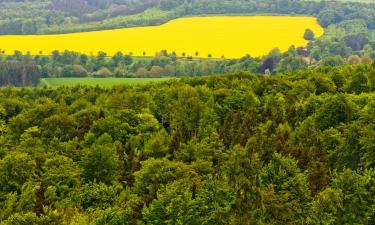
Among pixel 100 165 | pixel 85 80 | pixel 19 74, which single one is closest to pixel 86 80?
pixel 85 80

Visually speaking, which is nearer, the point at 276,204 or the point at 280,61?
the point at 276,204

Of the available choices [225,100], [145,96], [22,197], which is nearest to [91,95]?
[145,96]

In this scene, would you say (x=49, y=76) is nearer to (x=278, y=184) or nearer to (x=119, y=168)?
(x=119, y=168)

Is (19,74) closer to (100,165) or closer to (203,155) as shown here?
(100,165)

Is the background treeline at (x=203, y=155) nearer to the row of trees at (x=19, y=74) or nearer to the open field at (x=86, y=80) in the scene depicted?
the open field at (x=86, y=80)

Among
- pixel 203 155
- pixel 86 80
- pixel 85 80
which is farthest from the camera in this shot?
pixel 85 80

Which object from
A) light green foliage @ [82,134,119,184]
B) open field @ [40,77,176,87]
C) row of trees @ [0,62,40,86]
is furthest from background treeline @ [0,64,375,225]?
row of trees @ [0,62,40,86]

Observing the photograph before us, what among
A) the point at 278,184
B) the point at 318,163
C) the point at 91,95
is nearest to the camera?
the point at 278,184

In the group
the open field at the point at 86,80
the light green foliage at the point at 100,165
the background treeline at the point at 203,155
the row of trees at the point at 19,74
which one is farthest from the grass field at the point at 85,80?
the light green foliage at the point at 100,165
